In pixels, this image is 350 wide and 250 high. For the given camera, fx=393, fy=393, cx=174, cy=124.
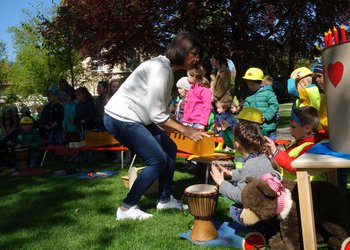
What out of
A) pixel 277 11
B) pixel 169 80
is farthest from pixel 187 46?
pixel 277 11

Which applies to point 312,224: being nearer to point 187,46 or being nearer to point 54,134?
point 187,46

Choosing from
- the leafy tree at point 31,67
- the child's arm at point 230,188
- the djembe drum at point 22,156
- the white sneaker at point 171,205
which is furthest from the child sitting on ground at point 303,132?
the leafy tree at point 31,67

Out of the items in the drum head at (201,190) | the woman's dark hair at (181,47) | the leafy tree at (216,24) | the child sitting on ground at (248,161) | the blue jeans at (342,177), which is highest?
the leafy tree at (216,24)

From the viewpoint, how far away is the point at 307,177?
2.47m

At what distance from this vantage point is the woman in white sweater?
367 centimetres

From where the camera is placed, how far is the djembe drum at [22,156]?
755cm

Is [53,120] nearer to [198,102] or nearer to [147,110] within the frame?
[198,102]

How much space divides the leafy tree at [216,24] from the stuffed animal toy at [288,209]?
9670mm

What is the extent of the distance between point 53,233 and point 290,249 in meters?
2.20

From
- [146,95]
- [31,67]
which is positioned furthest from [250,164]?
[31,67]

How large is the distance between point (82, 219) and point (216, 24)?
33.9 ft

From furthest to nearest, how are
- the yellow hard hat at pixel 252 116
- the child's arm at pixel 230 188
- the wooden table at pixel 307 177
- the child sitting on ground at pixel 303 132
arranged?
the yellow hard hat at pixel 252 116, the child sitting on ground at pixel 303 132, the child's arm at pixel 230 188, the wooden table at pixel 307 177

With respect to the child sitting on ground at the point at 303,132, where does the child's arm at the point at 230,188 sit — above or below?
below

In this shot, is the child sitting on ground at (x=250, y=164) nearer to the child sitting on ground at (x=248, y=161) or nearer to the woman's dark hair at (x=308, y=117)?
the child sitting on ground at (x=248, y=161)
